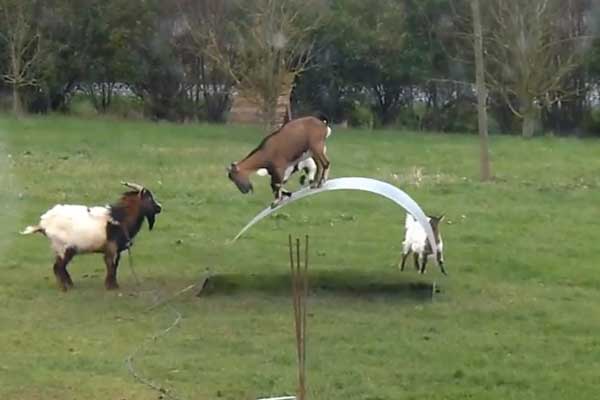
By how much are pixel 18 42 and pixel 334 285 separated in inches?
A: 731

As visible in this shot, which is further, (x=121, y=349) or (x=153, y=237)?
(x=153, y=237)

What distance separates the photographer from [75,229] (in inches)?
378

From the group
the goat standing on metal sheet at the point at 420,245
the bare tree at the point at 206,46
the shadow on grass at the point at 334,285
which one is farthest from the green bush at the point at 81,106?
the shadow on grass at the point at 334,285

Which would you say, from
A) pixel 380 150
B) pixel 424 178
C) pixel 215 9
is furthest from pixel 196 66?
pixel 424 178

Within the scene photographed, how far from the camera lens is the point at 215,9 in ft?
92.8

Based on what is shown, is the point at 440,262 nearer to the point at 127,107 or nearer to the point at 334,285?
the point at 334,285

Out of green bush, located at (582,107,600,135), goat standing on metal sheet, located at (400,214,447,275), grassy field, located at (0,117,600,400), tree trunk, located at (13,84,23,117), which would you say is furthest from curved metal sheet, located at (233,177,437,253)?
green bush, located at (582,107,600,135)

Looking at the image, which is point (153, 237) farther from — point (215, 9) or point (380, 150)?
point (215, 9)

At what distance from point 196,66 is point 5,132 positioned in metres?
7.21

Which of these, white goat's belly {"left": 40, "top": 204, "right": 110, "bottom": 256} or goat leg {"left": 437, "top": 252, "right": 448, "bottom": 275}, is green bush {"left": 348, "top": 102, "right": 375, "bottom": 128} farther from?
white goat's belly {"left": 40, "top": 204, "right": 110, "bottom": 256}

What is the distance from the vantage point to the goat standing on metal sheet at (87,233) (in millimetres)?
9617

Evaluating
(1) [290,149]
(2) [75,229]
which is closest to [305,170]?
(1) [290,149]

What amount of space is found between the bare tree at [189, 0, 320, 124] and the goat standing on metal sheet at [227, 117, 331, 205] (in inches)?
610

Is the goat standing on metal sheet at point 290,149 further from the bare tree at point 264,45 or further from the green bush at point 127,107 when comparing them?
the green bush at point 127,107
